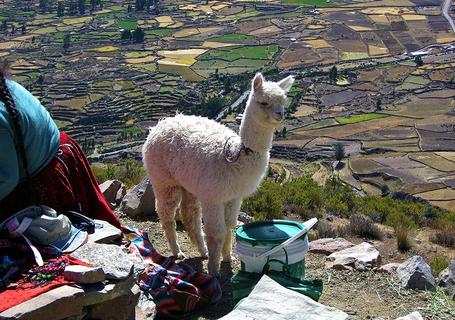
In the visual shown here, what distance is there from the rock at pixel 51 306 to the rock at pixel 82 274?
2.5 inches

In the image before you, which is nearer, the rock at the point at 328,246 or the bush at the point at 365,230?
the rock at the point at 328,246

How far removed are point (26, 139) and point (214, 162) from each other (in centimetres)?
182

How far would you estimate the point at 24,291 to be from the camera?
3576 mm

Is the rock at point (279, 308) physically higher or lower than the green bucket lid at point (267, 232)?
higher

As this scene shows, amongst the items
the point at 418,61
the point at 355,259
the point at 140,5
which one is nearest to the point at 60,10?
the point at 140,5

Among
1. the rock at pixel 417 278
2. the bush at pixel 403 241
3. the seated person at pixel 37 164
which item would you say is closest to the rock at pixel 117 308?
the seated person at pixel 37 164

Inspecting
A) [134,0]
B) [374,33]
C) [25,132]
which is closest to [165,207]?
[25,132]

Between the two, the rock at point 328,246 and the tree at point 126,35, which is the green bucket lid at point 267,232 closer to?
the rock at point 328,246

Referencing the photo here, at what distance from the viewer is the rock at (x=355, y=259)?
19.1ft

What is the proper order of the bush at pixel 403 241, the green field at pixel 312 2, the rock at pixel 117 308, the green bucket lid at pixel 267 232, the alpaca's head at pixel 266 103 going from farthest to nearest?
the green field at pixel 312 2
the bush at pixel 403 241
the alpaca's head at pixel 266 103
the green bucket lid at pixel 267 232
the rock at pixel 117 308

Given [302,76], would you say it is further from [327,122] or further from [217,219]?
[217,219]

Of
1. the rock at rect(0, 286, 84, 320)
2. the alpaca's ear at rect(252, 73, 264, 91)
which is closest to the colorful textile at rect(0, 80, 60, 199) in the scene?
the rock at rect(0, 286, 84, 320)

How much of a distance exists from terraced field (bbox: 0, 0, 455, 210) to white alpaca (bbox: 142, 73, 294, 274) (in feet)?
72.5

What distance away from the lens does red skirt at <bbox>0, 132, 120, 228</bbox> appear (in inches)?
163
